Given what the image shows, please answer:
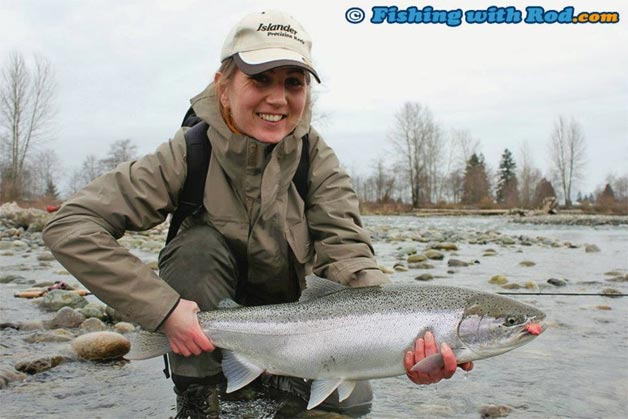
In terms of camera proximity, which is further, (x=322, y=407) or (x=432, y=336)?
(x=322, y=407)

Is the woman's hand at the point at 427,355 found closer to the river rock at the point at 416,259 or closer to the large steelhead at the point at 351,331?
the large steelhead at the point at 351,331

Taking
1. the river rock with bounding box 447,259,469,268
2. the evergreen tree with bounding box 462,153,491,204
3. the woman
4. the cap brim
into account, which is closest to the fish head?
the woman

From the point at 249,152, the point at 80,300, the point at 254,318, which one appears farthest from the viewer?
the point at 80,300

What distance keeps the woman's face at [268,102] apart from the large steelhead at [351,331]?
2.46 feet

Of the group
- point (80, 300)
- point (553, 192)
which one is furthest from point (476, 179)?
point (80, 300)

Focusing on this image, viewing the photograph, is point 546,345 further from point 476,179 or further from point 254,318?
point 476,179

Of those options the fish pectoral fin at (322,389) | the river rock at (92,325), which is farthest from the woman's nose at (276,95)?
the river rock at (92,325)

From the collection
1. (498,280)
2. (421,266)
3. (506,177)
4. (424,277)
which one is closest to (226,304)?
(424,277)

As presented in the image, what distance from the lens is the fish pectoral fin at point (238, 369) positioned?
262 cm

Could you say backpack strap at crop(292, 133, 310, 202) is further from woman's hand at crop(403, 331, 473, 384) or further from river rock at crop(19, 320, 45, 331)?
river rock at crop(19, 320, 45, 331)

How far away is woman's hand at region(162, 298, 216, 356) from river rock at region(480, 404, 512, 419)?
1.36 m

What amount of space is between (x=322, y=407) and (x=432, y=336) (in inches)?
34.5

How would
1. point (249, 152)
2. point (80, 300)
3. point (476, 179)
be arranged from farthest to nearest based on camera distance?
1. point (476, 179)
2. point (80, 300)
3. point (249, 152)

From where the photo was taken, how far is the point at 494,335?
2447 mm
